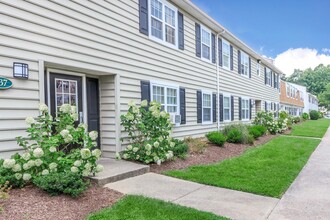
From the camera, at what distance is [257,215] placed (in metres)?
4.39

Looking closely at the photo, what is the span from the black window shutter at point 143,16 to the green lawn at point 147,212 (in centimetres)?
544

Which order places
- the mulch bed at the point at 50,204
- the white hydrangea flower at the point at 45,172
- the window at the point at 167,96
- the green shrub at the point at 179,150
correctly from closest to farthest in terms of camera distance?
the mulch bed at the point at 50,204, the white hydrangea flower at the point at 45,172, the green shrub at the point at 179,150, the window at the point at 167,96

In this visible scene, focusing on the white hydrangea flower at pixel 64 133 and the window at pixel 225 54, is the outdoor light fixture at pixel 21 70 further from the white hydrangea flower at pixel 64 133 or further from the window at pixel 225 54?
the window at pixel 225 54

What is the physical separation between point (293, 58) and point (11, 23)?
3931 inches

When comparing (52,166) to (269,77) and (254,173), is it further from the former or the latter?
(269,77)

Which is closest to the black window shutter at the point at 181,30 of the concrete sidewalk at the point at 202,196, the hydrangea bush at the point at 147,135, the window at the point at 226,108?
the hydrangea bush at the point at 147,135

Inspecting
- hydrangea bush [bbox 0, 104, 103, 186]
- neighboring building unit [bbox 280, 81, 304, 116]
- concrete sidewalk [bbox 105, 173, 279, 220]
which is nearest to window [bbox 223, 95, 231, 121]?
concrete sidewalk [bbox 105, 173, 279, 220]

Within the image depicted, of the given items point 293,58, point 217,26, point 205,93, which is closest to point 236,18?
point 217,26

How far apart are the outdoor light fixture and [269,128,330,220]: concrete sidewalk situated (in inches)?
190

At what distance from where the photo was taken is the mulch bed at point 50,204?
380 cm

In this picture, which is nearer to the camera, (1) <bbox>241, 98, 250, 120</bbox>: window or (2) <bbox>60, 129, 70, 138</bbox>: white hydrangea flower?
(2) <bbox>60, 129, 70, 138</bbox>: white hydrangea flower

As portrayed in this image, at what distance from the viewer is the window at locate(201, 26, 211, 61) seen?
12789 millimetres

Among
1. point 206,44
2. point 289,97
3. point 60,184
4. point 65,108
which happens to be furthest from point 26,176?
point 289,97

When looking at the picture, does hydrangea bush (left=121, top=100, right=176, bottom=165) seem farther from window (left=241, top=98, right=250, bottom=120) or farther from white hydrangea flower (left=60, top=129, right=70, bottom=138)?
window (left=241, top=98, right=250, bottom=120)
